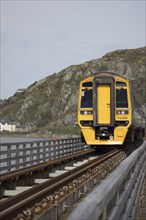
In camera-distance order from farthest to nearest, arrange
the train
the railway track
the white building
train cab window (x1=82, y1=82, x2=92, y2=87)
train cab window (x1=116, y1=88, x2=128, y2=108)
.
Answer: the white building → train cab window (x1=82, y1=82, x2=92, y2=87) → train cab window (x1=116, y1=88, x2=128, y2=108) → the train → the railway track

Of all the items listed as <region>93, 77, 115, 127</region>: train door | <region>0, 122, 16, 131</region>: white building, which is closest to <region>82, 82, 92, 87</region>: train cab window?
<region>93, 77, 115, 127</region>: train door

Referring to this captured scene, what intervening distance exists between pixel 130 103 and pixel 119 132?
162 cm

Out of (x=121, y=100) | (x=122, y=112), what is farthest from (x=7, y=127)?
(x=122, y=112)

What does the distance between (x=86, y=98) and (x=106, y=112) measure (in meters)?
1.31

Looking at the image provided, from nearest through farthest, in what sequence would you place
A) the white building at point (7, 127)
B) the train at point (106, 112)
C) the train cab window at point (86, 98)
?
the train at point (106, 112), the train cab window at point (86, 98), the white building at point (7, 127)

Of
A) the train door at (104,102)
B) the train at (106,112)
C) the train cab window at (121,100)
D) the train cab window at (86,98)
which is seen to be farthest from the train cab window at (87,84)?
the train cab window at (121,100)

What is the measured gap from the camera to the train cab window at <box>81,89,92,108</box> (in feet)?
74.9

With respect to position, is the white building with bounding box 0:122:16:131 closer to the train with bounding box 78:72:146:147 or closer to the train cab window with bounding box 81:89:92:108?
the train cab window with bounding box 81:89:92:108

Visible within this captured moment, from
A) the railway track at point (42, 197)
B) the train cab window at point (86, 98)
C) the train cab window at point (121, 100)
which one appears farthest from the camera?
the train cab window at point (86, 98)

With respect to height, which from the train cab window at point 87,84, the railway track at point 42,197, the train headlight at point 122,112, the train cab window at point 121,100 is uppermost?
the train cab window at point 87,84

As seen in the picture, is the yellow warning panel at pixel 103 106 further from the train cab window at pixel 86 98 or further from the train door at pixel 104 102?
the train cab window at pixel 86 98

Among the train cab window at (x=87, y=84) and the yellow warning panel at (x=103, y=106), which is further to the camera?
the train cab window at (x=87, y=84)

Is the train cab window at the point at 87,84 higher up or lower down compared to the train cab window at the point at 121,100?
higher up

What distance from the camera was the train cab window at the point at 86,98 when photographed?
74.9 ft
